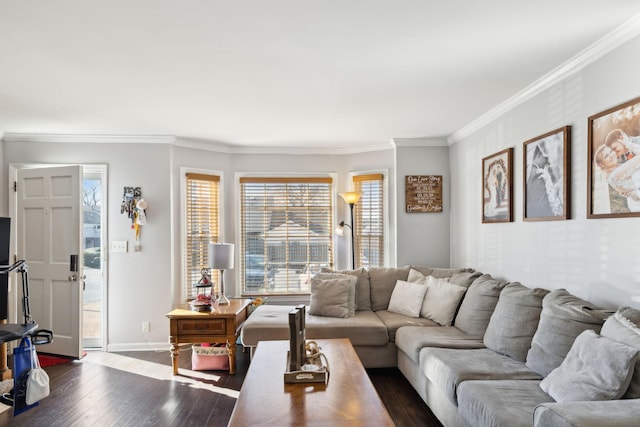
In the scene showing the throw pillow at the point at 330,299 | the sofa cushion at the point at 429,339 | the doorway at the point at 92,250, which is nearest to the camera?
the sofa cushion at the point at 429,339

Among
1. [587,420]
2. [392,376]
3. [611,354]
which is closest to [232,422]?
[587,420]

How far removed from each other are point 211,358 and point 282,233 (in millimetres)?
1953

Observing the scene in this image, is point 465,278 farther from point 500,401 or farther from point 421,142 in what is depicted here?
point 500,401

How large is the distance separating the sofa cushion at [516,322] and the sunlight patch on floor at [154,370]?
2107mm

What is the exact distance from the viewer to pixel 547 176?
3.19m

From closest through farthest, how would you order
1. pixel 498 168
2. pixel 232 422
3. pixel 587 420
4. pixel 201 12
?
pixel 587 420 → pixel 232 422 → pixel 201 12 → pixel 498 168

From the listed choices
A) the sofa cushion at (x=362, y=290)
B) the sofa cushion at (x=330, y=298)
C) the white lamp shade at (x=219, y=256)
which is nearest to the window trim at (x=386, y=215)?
the sofa cushion at (x=362, y=290)

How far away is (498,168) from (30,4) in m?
3.58

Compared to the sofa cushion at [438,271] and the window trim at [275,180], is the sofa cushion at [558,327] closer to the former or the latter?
the sofa cushion at [438,271]

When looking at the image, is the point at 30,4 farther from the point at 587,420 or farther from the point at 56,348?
the point at 56,348

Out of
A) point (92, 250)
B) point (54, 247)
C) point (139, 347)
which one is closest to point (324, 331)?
point (139, 347)

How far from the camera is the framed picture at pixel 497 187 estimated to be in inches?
148

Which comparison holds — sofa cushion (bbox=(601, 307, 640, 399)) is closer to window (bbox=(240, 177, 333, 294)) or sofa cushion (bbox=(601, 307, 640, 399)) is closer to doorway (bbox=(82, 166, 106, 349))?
window (bbox=(240, 177, 333, 294))

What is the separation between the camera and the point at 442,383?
2.77 meters
